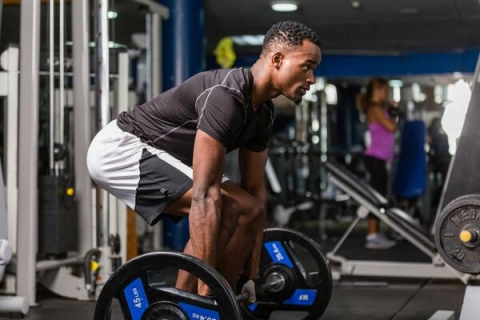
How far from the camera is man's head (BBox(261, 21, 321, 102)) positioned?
2.47m

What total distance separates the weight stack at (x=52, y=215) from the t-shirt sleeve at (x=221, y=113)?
1.68 meters

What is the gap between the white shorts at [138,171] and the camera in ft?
8.44

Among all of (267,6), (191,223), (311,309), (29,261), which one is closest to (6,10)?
(267,6)

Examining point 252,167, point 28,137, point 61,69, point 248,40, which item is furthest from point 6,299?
point 248,40

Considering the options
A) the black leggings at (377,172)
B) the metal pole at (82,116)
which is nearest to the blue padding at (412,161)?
the black leggings at (377,172)

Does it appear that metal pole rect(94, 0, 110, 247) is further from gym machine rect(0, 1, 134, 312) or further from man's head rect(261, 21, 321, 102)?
man's head rect(261, 21, 321, 102)

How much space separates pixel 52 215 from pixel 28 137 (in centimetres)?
44

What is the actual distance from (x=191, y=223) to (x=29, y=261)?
149 centimetres

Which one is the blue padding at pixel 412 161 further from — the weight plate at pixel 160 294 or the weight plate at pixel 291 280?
the weight plate at pixel 160 294

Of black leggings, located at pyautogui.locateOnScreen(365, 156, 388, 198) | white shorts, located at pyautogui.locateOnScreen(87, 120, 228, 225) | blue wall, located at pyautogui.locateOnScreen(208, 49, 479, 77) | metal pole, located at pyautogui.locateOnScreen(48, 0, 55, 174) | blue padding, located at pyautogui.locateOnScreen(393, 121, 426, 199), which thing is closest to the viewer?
white shorts, located at pyautogui.locateOnScreen(87, 120, 228, 225)

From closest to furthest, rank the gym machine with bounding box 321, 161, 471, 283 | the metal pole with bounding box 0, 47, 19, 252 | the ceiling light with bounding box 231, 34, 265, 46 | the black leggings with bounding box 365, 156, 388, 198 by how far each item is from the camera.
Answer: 1. the metal pole with bounding box 0, 47, 19, 252
2. the gym machine with bounding box 321, 161, 471, 283
3. the black leggings with bounding box 365, 156, 388, 198
4. the ceiling light with bounding box 231, 34, 265, 46

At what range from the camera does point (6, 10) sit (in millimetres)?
6844

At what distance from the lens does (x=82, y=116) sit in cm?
408

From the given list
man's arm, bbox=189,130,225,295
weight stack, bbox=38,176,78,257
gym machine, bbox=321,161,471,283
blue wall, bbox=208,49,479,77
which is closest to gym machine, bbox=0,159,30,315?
weight stack, bbox=38,176,78,257
